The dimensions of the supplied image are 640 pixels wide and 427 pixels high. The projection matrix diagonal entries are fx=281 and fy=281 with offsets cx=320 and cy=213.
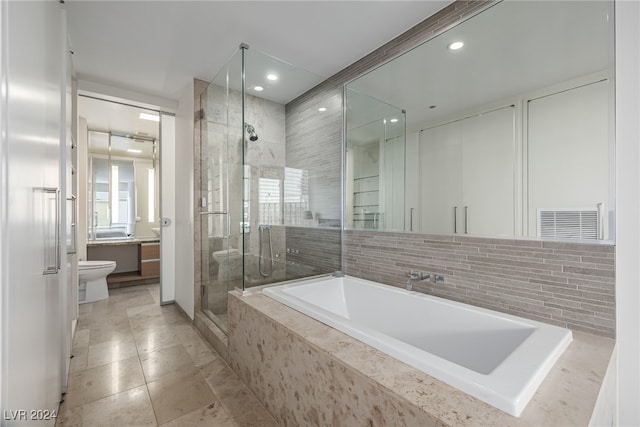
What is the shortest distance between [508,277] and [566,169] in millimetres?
626

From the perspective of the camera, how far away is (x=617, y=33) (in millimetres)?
1276

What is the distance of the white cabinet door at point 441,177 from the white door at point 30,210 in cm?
200

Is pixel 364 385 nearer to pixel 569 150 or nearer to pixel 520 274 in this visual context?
pixel 520 274

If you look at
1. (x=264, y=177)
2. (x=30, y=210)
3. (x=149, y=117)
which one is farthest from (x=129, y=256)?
(x=30, y=210)

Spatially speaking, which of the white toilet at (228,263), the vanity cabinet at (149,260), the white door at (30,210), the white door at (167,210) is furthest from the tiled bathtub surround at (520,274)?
the vanity cabinet at (149,260)

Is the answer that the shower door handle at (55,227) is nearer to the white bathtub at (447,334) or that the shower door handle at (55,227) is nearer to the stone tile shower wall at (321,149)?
the white bathtub at (447,334)

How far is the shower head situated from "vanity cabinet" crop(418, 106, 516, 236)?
132cm

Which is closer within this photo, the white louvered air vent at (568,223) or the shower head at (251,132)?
the white louvered air vent at (568,223)

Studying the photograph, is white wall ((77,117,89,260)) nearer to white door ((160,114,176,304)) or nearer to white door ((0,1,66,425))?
white door ((160,114,176,304))

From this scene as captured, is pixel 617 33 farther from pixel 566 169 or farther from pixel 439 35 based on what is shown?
pixel 439 35

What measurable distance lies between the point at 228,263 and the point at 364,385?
1653 millimetres

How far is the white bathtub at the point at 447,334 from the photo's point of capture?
913 millimetres

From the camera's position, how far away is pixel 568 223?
1.39 m

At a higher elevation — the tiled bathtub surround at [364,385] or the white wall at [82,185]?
the white wall at [82,185]
